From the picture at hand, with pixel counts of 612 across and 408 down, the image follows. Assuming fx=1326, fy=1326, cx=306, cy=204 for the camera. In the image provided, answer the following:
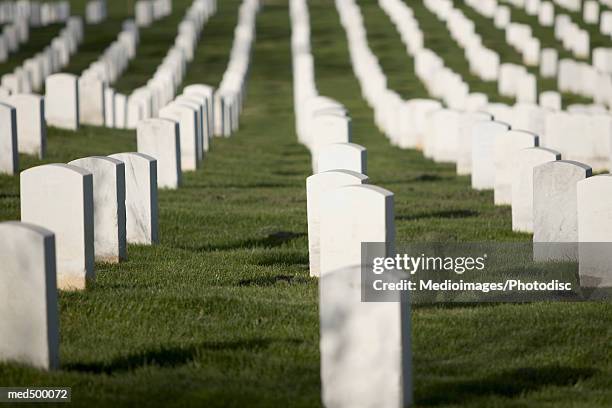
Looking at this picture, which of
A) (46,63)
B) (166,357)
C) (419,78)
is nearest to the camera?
(166,357)

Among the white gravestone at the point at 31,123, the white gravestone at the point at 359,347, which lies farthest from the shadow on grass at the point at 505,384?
the white gravestone at the point at 31,123

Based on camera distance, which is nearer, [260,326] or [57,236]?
[260,326]

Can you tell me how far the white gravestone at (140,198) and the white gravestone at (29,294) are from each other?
488cm

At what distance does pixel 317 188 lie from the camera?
10938 mm

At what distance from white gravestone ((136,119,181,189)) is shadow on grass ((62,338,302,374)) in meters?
9.03

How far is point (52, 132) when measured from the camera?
2266cm

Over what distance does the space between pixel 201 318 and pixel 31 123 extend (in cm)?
1030

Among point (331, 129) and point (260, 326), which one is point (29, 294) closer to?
point (260, 326)

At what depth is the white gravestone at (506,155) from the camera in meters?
15.5

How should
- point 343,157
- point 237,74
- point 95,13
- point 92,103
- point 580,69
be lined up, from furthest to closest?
1. point 95,13
2. point 580,69
3. point 237,74
4. point 92,103
5. point 343,157

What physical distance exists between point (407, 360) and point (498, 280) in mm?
3906

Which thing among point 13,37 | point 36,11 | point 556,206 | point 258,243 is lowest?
point 258,243

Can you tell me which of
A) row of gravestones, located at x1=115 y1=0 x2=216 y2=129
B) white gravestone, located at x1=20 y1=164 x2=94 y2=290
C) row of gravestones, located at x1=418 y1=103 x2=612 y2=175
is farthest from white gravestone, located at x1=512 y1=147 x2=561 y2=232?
row of gravestones, located at x1=115 y1=0 x2=216 y2=129

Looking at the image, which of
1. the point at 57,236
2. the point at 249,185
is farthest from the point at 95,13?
the point at 57,236
